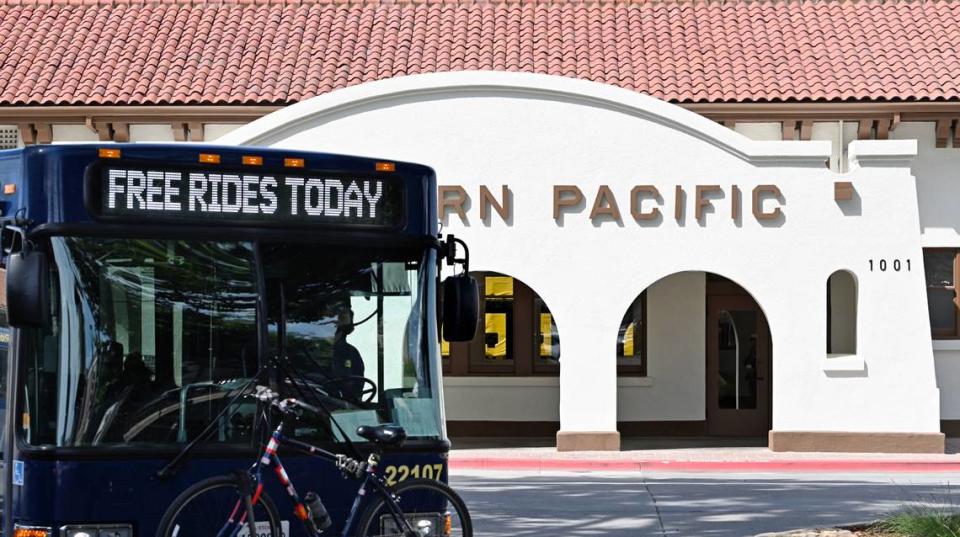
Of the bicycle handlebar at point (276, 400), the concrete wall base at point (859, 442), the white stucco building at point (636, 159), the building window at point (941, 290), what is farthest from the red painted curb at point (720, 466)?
the bicycle handlebar at point (276, 400)

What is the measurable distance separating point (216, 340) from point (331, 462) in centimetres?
94

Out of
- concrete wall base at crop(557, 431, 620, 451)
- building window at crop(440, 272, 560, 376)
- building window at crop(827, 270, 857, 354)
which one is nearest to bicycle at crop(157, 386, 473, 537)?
concrete wall base at crop(557, 431, 620, 451)

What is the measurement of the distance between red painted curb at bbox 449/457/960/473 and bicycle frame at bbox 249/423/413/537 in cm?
1251

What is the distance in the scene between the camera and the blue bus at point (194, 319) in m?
8.10

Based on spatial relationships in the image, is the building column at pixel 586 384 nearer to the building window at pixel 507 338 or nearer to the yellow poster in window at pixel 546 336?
the building window at pixel 507 338

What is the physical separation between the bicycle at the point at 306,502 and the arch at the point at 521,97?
14.6 metres

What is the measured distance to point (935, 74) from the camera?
1003 inches

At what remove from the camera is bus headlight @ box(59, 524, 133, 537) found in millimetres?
8000

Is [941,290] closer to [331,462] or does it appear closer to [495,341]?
[495,341]

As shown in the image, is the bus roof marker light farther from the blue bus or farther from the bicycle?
the bicycle

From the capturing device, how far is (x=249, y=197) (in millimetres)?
8711

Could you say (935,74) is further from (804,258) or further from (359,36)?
(359,36)

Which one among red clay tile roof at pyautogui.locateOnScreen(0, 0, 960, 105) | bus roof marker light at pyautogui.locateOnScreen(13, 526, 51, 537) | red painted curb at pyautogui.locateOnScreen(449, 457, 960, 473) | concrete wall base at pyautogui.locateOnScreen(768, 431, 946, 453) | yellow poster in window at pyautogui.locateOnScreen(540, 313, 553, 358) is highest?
red clay tile roof at pyautogui.locateOnScreen(0, 0, 960, 105)

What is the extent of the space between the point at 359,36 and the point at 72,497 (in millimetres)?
21112
